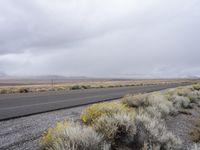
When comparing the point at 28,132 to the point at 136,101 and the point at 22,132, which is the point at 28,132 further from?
the point at 136,101

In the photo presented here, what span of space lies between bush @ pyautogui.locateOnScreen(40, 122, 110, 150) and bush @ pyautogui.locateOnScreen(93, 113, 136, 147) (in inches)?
26.9

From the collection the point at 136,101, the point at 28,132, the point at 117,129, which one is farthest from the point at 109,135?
the point at 136,101

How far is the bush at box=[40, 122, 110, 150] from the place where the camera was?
523cm

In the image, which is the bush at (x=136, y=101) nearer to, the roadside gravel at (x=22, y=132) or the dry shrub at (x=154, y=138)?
the roadside gravel at (x=22, y=132)

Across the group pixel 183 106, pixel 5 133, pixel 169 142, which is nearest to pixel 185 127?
pixel 169 142

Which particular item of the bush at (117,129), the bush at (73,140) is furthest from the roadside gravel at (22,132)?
the bush at (117,129)

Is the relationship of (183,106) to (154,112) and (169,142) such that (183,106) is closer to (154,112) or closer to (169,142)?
(154,112)

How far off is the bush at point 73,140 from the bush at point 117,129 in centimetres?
68

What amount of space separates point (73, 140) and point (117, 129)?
1.92 meters

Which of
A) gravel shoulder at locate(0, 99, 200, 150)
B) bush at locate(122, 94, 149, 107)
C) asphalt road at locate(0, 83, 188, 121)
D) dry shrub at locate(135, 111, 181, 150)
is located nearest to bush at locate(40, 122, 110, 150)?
gravel shoulder at locate(0, 99, 200, 150)

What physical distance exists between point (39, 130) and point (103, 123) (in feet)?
7.70

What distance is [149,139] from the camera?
6719mm

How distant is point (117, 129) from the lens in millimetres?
6934

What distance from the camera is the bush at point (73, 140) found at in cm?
523
